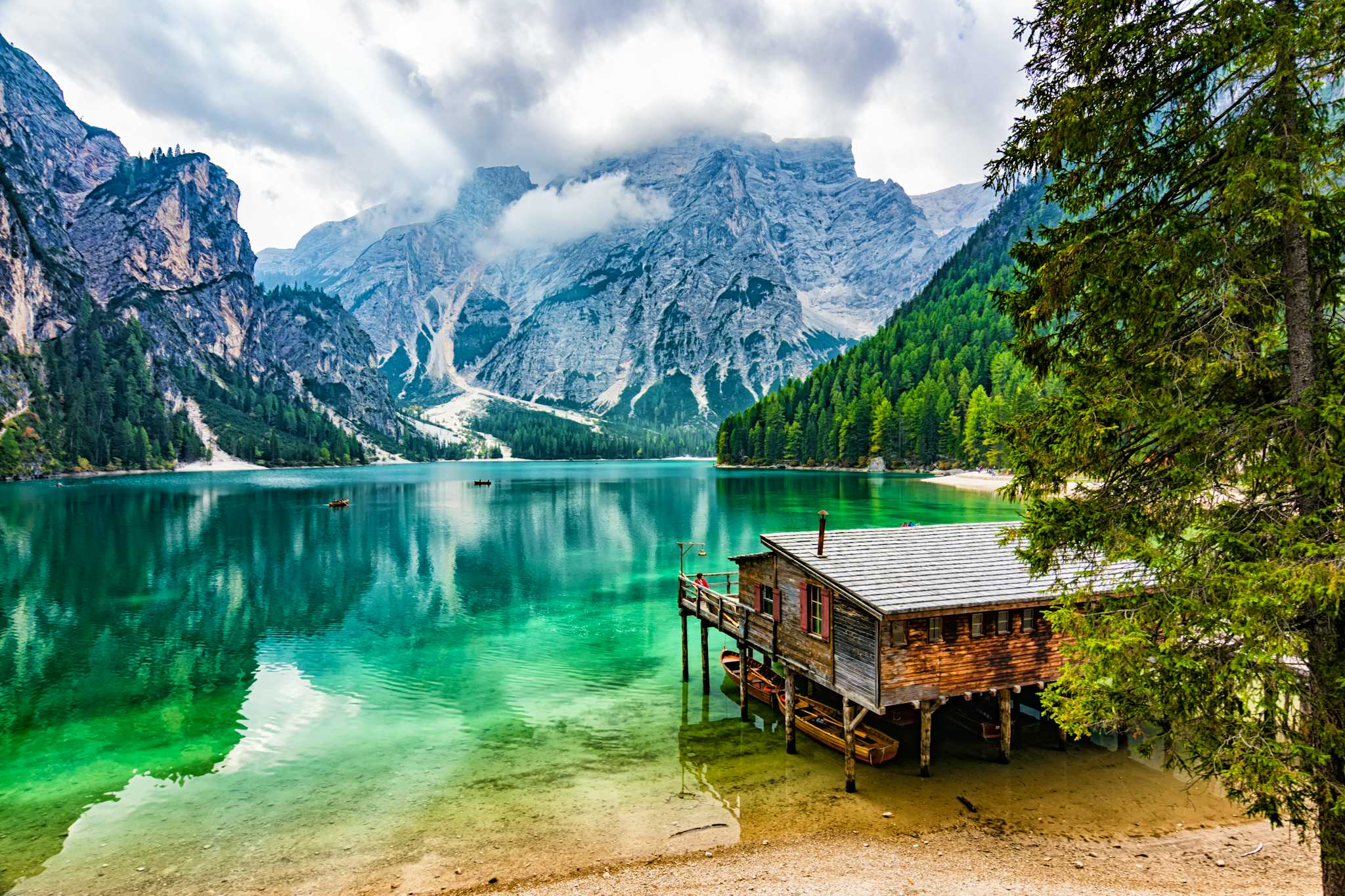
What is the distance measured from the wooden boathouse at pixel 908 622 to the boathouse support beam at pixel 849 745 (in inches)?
1.5

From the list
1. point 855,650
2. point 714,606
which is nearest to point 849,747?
point 855,650

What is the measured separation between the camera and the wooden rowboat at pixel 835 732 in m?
20.3

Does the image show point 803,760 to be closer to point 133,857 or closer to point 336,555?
point 133,857

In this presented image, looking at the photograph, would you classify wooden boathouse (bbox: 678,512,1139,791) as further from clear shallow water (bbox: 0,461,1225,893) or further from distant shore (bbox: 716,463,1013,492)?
distant shore (bbox: 716,463,1013,492)

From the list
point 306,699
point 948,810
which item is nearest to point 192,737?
point 306,699

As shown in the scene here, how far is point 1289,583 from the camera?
23.1 feet

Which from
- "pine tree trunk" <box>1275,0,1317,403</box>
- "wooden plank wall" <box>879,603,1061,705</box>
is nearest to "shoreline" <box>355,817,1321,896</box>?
"wooden plank wall" <box>879,603,1061,705</box>

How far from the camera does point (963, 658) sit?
1925 cm

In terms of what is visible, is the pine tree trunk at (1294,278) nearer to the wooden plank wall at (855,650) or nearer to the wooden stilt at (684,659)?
the wooden plank wall at (855,650)

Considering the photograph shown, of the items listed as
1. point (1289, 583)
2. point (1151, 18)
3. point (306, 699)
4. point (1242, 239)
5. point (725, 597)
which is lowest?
point (306, 699)

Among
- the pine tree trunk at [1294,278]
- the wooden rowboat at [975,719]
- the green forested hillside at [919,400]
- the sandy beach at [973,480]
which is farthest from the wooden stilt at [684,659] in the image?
the green forested hillside at [919,400]

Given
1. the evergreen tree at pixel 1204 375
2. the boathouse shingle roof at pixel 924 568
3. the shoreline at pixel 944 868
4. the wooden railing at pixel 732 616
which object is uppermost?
the evergreen tree at pixel 1204 375

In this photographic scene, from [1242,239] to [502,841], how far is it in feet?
64.2

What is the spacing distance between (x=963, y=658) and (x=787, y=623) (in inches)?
225
